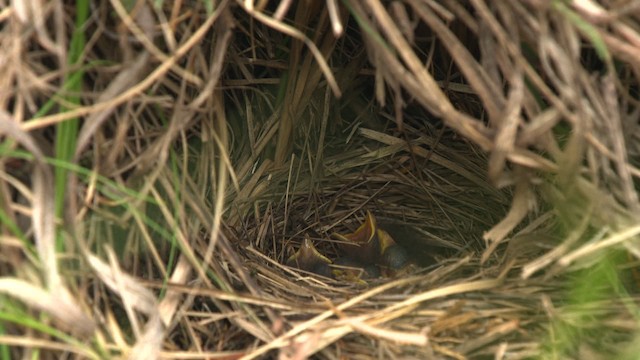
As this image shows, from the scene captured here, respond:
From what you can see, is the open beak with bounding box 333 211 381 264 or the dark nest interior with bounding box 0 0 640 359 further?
the open beak with bounding box 333 211 381 264

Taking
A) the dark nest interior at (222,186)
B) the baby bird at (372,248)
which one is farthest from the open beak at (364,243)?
the dark nest interior at (222,186)

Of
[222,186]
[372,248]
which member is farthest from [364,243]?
[222,186]

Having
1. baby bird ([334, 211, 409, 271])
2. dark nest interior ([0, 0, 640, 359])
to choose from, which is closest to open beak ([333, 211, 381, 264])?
baby bird ([334, 211, 409, 271])

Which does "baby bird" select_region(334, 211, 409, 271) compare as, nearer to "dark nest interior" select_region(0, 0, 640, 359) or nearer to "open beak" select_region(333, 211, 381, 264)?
"open beak" select_region(333, 211, 381, 264)

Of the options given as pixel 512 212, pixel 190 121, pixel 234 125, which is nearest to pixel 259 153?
pixel 234 125

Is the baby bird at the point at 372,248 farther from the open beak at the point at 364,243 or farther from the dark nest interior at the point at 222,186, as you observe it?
the dark nest interior at the point at 222,186

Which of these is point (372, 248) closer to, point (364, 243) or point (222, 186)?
point (364, 243)

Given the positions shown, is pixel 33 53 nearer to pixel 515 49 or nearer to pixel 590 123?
pixel 515 49

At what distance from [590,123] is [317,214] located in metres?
0.97

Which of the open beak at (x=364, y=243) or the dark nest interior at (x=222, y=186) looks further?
the open beak at (x=364, y=243)

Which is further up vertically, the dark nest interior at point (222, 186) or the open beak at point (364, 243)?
the dark nest interior at point (222, 186)

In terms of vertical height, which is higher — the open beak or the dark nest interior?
the dark nest interior

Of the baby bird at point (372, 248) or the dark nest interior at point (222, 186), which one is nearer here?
the dark nest interior at point (222, 186)

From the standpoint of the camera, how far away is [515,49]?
3.48 feet
